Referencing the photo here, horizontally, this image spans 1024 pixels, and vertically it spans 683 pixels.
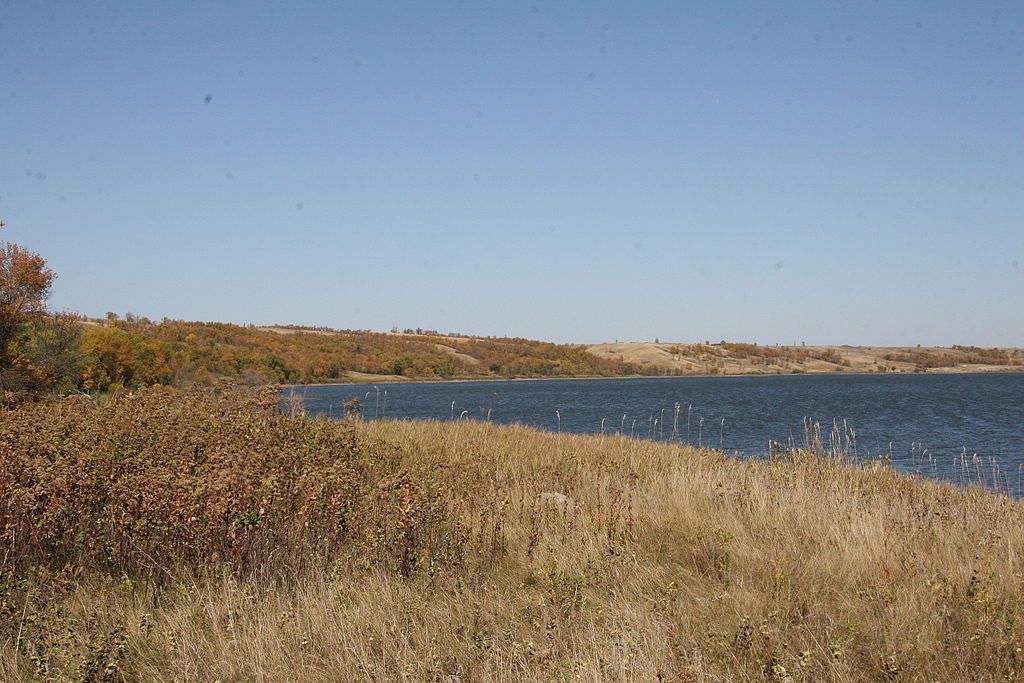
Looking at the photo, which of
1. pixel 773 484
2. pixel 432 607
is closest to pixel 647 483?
pixel 773 484

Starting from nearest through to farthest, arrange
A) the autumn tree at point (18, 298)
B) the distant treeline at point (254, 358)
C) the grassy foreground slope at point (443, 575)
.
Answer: the grassy foreground slope at point (443, 575) → the autumn tree at point (18, 298) → the distant treeline at point (254, 358)

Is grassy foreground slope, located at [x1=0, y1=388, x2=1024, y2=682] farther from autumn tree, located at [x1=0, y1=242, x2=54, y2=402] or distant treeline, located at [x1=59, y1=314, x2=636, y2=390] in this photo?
distant treeline, located at [x1=59, y1=314, x2=636, y2=390]

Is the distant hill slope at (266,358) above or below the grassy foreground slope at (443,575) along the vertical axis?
below

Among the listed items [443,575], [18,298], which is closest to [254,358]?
[18,298]

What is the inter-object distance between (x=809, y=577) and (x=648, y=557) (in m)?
1.40

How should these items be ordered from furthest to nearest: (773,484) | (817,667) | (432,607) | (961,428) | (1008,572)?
(961,428)
(773,484)
(1008,572)
(432,607)
(817,667)

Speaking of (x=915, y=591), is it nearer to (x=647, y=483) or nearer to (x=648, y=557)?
(x=648, y=557)

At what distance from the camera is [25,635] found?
15.3 feet

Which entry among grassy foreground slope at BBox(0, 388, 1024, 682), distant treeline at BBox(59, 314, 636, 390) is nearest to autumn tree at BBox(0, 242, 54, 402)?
distant treeline at BBox(59, 314, 636, 390)

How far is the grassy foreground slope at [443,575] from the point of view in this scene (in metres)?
4.45

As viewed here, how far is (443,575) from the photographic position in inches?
230

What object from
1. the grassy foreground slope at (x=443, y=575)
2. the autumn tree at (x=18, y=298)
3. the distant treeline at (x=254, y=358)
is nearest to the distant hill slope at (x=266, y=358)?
the distant treeline at (x=254, y=358)

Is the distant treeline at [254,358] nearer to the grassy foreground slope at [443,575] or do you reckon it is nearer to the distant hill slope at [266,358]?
the distant hill slope at [266,358]

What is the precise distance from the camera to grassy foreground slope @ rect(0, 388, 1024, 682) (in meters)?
4.45
